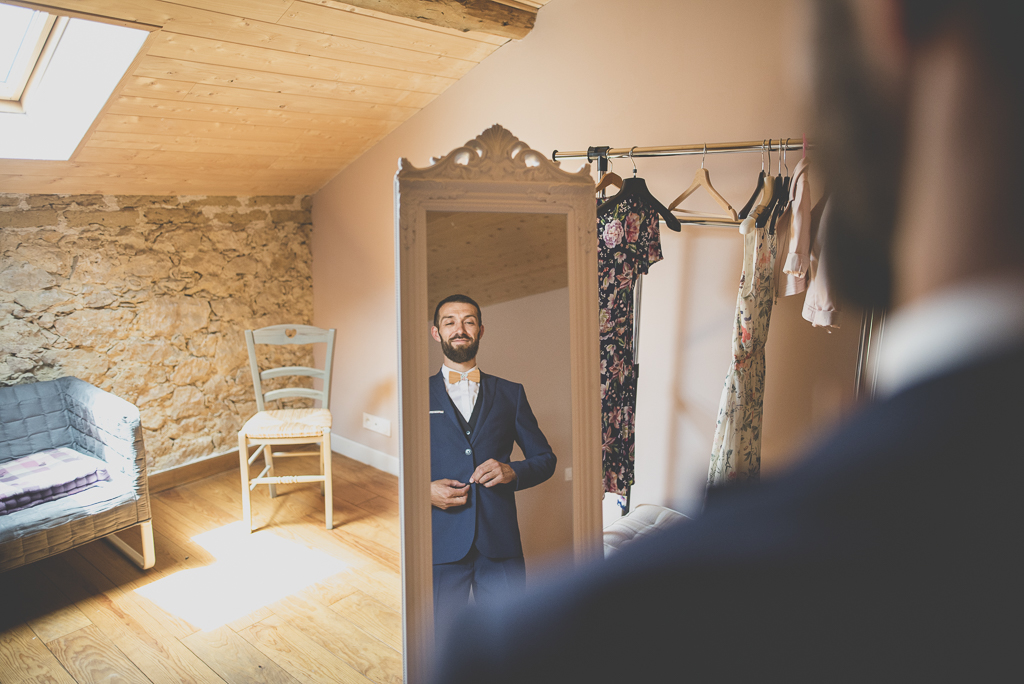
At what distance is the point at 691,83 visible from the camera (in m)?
2.20

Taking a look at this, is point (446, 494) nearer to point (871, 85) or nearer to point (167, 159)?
point (871, 85)

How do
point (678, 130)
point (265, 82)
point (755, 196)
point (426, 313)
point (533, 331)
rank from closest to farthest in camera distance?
point (426, 313), point (533, 331), point (755, 196), point (678, 130), point (265, 82)

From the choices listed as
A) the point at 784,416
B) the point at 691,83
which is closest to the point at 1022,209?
the point at 784,416

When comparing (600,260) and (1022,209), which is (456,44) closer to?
(600,260)

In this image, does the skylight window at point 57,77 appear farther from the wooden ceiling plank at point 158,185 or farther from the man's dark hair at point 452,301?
the man's dark hair at point 452,301

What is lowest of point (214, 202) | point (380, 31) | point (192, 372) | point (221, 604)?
point (221, 604)

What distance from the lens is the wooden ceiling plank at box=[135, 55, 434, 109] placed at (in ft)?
7.26

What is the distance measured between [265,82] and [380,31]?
521 mm

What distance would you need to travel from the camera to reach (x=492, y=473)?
58.8 inches

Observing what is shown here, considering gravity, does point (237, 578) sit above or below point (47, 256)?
below

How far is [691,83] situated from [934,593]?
2312mm

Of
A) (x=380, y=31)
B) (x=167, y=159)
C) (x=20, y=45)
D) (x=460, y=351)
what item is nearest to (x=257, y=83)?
(x=380, y=31)

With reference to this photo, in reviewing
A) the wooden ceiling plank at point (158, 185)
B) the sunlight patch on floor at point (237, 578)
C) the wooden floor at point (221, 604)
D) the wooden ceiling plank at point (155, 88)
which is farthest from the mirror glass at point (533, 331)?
the wooden ceiling plank at point (158, 185)

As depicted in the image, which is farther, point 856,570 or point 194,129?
point 194,129
